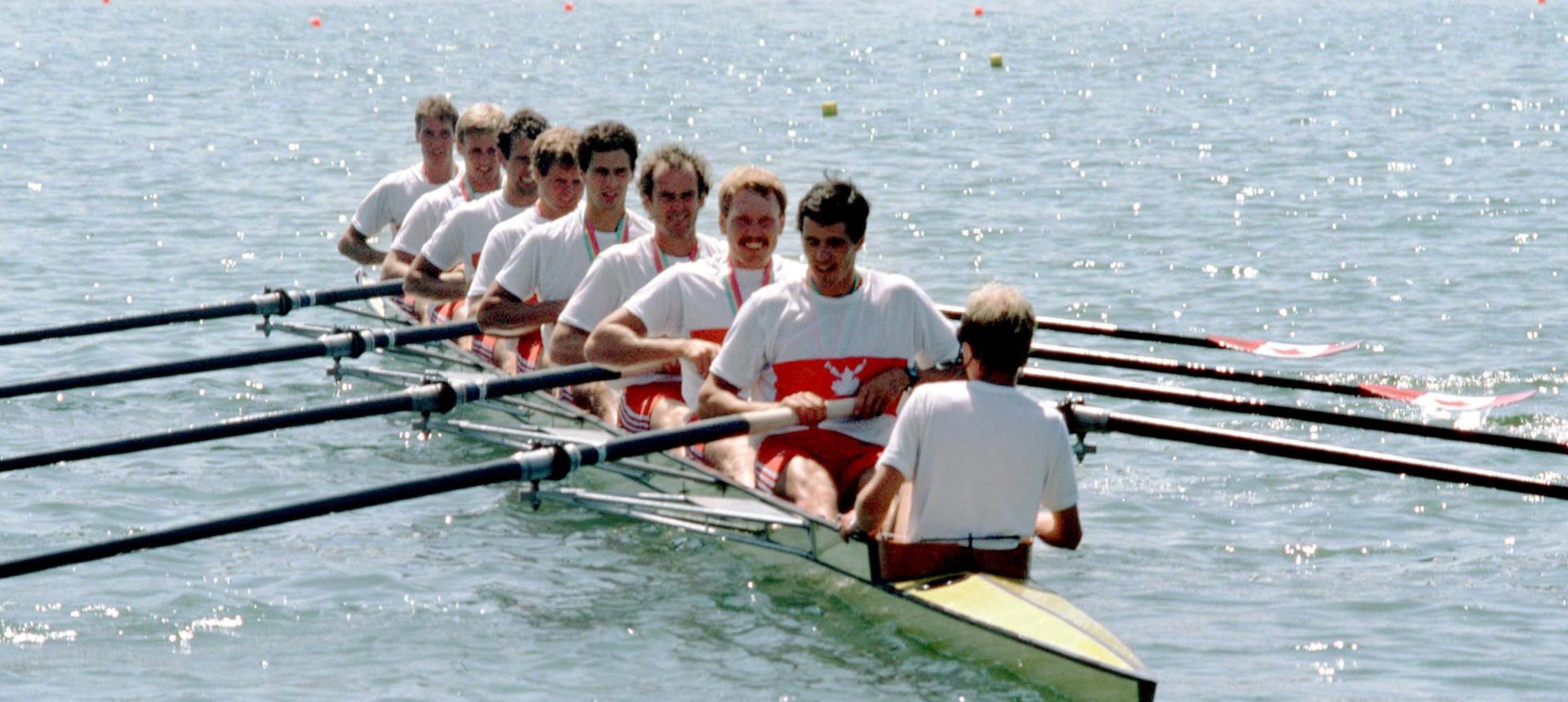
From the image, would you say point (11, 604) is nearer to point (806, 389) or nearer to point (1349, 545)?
point (806, 389)

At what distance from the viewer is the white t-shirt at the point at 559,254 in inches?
401

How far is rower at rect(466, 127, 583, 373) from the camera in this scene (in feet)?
34.4

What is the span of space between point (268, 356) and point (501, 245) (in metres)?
1.35

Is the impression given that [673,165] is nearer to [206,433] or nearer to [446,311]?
[206,433]

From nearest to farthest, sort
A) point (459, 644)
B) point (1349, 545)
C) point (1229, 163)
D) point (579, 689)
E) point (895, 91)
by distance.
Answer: point (579, 689)
point (459, 644)
point (1349, 545)
point (1229, 163)
point (895, 91)

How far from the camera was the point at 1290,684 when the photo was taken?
296 inches

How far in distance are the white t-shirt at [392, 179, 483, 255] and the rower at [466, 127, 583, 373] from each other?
64.9 inches

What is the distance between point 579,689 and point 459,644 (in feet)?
2.42

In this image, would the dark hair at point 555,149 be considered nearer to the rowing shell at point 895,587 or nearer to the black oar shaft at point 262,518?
the rowing shell at point 895,587

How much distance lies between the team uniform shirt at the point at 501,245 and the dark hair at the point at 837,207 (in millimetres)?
3576

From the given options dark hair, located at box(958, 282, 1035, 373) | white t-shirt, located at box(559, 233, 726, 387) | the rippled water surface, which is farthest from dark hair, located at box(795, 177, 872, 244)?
white t-shirt, located at box(559, 233, 726, 387)

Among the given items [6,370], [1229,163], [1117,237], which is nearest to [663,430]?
[6,370]

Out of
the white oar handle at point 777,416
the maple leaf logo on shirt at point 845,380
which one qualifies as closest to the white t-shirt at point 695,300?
the maple leaf logo on shirt at point 845,380

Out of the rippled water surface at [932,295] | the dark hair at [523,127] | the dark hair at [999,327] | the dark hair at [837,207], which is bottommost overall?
the rippled water surface at [932,295]
